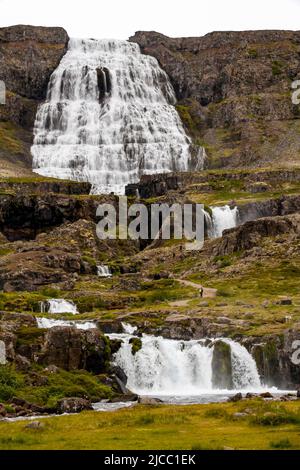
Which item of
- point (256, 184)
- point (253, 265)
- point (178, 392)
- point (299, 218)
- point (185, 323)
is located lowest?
A: point (178, 392)

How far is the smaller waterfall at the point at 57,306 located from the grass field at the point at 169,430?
5799 centimetres

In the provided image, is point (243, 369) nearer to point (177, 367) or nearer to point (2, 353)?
point (177, 367)

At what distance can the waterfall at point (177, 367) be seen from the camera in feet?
251

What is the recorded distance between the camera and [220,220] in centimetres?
15988

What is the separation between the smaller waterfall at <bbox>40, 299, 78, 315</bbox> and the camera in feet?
338

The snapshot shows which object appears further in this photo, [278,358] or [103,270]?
[103,270]

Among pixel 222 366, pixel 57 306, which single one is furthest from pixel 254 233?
pixel 222 366

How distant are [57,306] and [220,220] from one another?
211 ft

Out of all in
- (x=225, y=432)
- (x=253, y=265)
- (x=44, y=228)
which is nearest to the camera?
(x=225, y=432)

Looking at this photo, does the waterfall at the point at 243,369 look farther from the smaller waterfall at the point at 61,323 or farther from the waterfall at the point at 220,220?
the waterfall at the point at 220,220
